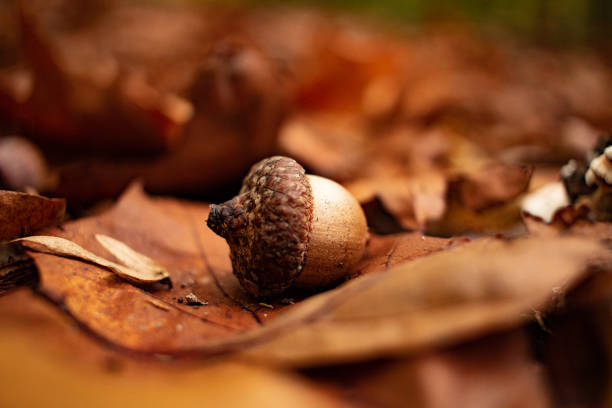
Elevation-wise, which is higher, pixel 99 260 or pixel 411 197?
pixel 99 260

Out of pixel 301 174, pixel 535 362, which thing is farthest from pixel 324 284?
pixel 535 362

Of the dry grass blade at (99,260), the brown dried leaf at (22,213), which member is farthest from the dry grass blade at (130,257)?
the brown dried leaf at (22,213)

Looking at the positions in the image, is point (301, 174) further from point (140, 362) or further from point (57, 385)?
point (57, 385)

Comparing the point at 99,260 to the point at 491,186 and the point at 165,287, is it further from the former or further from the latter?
the point at 491,186

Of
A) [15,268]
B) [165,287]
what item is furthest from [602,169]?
[15,268]

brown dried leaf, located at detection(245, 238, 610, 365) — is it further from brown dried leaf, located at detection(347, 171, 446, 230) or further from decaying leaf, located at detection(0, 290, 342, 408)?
brown dried leaf, located at detection(347, 171, 446, 230)
